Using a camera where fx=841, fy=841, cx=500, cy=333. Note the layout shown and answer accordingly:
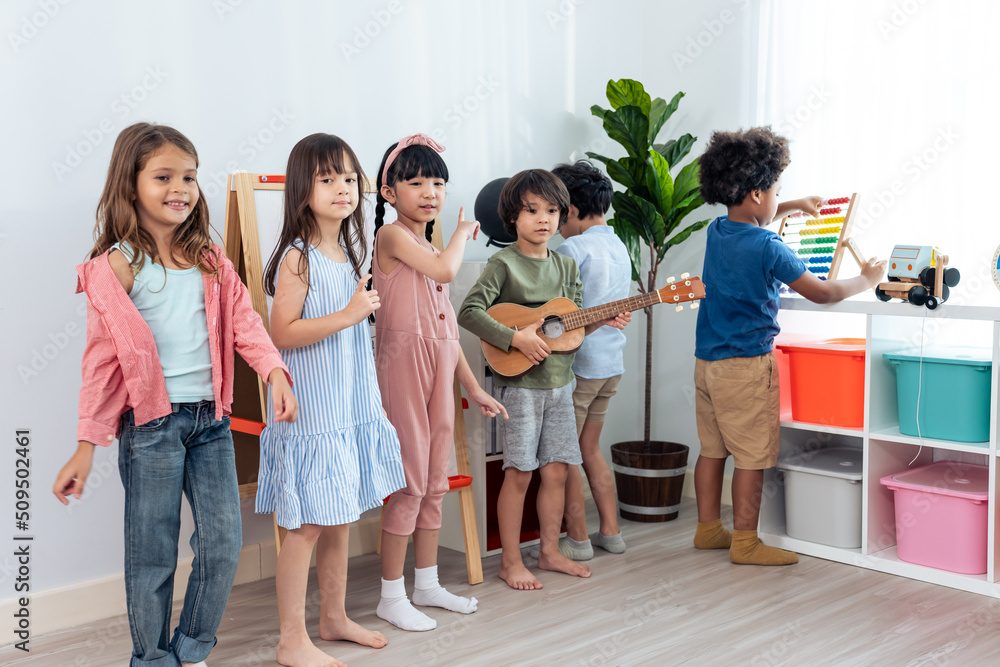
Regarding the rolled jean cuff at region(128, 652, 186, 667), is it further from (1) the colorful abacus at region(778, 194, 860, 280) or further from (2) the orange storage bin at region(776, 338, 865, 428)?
(1) the colorful abacus at region(778, 194, 860, 280)

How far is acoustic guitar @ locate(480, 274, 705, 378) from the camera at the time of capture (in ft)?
8.53

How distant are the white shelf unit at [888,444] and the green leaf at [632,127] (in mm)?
885

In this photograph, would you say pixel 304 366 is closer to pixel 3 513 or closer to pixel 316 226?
pixel 316 226

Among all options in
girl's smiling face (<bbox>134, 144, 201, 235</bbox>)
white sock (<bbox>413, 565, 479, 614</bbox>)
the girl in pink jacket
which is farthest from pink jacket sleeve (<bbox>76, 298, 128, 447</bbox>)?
white sock (<bbox>413, 565, 479, 614</bbox>)

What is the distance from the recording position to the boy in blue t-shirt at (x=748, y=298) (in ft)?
8.89

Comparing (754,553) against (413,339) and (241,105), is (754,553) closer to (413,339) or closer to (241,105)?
(413,339)

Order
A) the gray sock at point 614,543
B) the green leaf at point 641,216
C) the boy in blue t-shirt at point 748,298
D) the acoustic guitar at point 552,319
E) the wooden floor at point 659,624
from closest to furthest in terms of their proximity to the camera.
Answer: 1. the wooden floor at point 659,624
2. the acoustic guitar at point 552,319
3. the boy in blue t-shirt at point 748,298
4. the gray sock at point 614,543
5. the green leaf at point 641,216

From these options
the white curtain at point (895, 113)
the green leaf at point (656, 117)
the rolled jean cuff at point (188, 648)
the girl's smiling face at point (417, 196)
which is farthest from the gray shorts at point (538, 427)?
the white curtain at point (895, 113)

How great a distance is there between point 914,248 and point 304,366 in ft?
6.12

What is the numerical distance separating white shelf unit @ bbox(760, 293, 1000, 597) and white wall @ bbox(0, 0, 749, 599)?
0.82 metres

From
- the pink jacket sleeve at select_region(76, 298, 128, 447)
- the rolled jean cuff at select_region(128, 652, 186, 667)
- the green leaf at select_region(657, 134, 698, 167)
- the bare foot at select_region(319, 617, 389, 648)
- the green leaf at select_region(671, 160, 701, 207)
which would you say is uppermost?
the green leaf at select_region(657, 134, 698, 167)

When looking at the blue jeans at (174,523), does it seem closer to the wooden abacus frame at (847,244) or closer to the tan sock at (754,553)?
the tan sock at (754,553)

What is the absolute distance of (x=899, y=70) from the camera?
298cm

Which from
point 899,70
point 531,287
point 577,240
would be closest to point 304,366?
point 531,287
